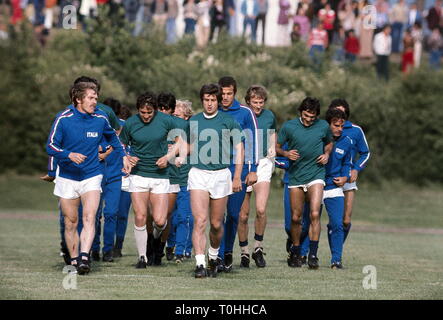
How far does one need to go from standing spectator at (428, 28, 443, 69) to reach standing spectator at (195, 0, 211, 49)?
7323mm

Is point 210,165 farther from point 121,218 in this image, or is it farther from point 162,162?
point 121,218

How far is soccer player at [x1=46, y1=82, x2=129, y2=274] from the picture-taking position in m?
14.0

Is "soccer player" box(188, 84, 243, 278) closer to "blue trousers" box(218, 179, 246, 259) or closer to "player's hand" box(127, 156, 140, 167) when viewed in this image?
"blue trousers" box(218, 179, 246, 259)

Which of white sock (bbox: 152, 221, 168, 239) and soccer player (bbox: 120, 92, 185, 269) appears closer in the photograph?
soccer player (bbox: 120, 92, 185, 269)

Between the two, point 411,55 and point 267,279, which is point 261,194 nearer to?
point 267,279

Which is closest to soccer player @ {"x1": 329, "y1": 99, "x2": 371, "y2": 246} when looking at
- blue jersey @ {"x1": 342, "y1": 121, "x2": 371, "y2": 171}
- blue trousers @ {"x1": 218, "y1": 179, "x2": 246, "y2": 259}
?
blue jersey @ {"x1": 342, "y1": 121, "x2": 371, "y2": 171}

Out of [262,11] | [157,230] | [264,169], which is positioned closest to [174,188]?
[157,230]

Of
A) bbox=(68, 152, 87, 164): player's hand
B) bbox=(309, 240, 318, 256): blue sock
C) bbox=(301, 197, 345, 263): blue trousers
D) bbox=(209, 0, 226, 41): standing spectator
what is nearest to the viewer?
bbox=(68, 152, 87, 164): player's hand

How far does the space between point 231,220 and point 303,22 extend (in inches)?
887

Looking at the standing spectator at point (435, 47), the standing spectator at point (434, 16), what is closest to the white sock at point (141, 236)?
the standing spectator at point (434, 16)

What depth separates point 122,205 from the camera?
56.1 feet

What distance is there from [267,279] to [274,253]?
4.54 meters

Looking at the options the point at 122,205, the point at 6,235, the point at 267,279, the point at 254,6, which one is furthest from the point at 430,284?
the point at 254,6

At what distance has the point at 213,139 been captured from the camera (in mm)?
13836
